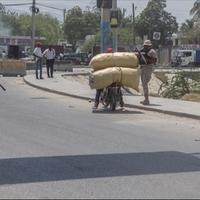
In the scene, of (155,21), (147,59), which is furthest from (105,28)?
(155,21)

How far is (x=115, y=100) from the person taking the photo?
60.9 feet

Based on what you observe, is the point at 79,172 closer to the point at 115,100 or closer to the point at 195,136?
the point at 195,136

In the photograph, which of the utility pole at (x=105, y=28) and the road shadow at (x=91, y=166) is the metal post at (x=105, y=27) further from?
the road shadow at (x=91, y=166)

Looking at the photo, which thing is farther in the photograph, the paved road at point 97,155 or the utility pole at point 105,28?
the utility pole at point 105,28

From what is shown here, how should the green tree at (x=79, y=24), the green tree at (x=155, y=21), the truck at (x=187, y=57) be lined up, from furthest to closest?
the green tree at (x=79, y=24) → the green tree at (x=155, y=21) → the truck at (x=187, y=57)

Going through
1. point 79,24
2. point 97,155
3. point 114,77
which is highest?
point 114,77

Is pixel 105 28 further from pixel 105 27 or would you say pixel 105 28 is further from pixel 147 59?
pixel 147 59

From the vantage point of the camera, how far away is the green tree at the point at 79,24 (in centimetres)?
12888

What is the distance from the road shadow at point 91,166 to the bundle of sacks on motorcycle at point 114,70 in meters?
7.36

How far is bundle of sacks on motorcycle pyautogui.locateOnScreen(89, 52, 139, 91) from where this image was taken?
1819 centimetres

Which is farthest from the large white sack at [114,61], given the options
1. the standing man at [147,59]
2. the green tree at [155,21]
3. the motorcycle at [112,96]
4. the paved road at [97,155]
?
the green tree at [155,21]

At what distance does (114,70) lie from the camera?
18.3 metres

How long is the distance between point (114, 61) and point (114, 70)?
1.35 feet

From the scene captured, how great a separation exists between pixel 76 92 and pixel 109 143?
13.3m
